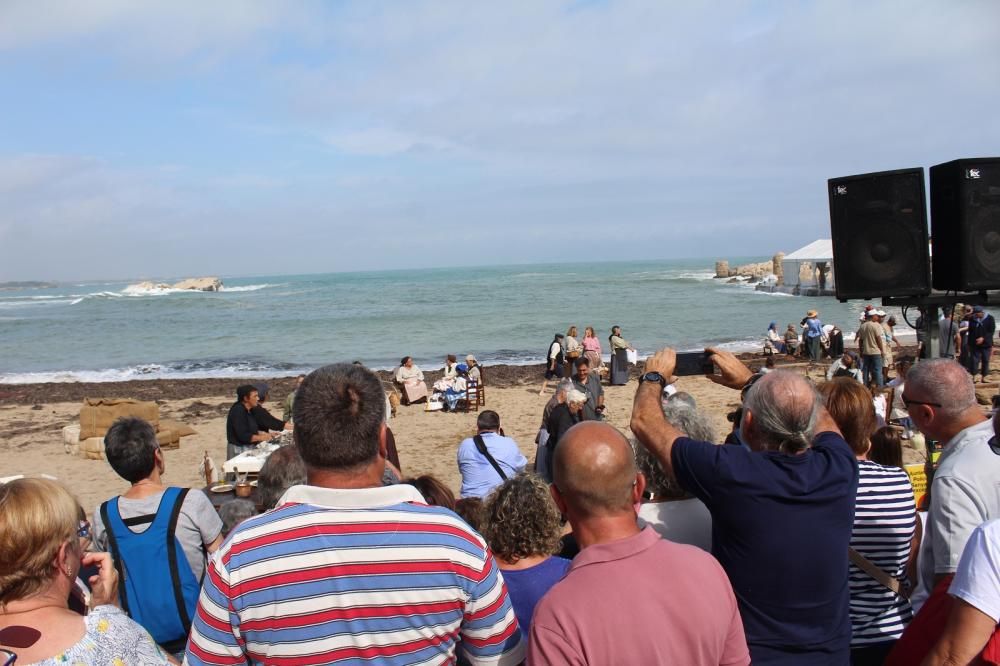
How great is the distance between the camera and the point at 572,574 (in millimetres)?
1675

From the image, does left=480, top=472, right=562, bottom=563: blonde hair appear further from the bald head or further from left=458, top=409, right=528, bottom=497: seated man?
left=458, top=409, right=528, bottom=497: seated man

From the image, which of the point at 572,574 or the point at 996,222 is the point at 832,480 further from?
the point at 996,222

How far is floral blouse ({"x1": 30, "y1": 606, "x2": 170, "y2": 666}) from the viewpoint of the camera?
1624 mm

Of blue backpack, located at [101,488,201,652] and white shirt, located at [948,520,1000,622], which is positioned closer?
white shirt, located at [948,520,1000,622]

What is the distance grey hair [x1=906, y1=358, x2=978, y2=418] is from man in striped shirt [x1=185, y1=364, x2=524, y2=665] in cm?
187

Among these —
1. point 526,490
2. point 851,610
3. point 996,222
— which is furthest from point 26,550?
point 996,222

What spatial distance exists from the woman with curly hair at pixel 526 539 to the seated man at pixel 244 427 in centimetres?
547

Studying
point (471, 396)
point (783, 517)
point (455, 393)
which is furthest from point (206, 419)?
point (783, 517)

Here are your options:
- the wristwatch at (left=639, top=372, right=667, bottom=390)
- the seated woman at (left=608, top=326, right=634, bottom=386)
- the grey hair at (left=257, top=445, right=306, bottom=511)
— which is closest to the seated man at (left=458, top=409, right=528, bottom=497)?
the grey hair at (left=257, top=445, right=306, bottom=511)

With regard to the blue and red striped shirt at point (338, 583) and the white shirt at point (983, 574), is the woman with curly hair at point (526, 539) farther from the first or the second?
the white shirt at point (983, 574)

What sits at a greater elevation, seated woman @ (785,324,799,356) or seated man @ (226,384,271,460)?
seated man @ (226,384,271,460)

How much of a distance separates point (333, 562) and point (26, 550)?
0.80 metres

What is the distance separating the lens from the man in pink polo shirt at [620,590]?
159cm

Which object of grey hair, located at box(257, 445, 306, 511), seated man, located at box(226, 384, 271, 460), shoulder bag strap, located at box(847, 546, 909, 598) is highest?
grey hair, located at box(257, 445, 306, 511)
